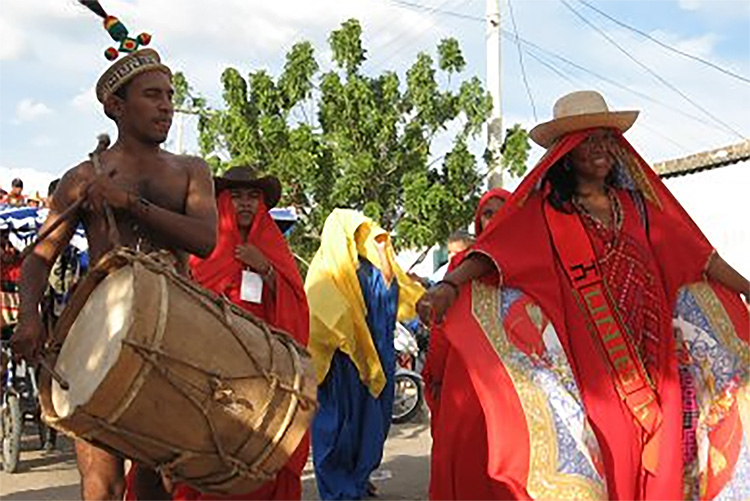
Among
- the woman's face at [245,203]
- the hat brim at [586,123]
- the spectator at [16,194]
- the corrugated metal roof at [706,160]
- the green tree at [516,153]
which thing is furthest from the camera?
the green tree at [516,153]

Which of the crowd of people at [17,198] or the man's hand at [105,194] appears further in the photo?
the crowd of people at [17,198]

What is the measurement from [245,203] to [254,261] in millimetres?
364

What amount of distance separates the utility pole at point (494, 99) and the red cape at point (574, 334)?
40.9 feet

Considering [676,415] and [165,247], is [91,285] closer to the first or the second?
[165,247]

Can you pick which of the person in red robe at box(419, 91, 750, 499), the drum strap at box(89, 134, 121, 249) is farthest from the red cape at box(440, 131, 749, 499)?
the drum strap at box(89, 134, 121, 249)

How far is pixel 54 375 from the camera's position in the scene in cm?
340

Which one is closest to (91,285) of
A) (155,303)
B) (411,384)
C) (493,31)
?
(155,303)

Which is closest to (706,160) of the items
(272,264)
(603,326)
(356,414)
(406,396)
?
→ (406,396)

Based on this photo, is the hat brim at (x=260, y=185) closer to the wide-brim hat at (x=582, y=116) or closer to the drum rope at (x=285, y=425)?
the wide-brim hat at (x=582, y=116)

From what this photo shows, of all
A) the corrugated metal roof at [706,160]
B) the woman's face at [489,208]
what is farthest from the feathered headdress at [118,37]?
the corrugated metal roof at [706,160]

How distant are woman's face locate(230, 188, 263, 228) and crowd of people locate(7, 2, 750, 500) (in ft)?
4.54

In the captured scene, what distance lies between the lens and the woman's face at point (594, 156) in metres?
4.27

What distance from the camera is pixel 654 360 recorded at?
416 cm

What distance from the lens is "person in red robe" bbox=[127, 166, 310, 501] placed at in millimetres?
5555
